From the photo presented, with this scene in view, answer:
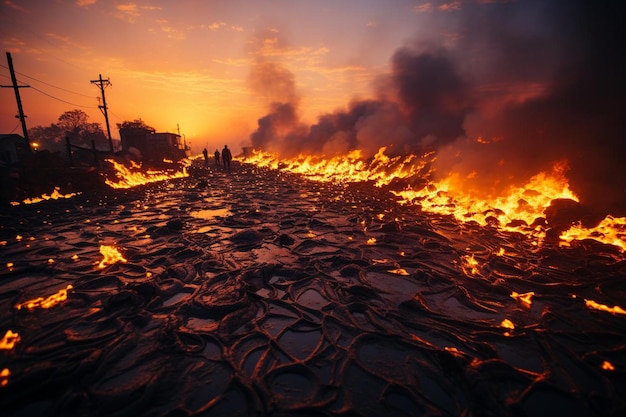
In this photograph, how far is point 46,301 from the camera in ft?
19.2

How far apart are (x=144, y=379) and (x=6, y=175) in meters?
19.6

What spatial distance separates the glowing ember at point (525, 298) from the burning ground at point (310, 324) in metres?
0.06

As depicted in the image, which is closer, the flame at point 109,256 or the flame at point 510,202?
the flame at point 109,256

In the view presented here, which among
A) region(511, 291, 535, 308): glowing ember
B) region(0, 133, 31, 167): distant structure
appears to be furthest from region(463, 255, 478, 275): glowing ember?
region(0, 133, 31, 167): distant structure

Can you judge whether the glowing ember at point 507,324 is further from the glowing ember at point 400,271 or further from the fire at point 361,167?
the fire at point 361,167

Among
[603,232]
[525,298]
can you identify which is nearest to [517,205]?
[603,232]

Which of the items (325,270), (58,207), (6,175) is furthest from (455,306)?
(6,175)

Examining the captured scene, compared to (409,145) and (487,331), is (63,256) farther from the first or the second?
(409,145)

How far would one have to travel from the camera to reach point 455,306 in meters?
5.80

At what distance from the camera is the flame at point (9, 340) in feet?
14.5

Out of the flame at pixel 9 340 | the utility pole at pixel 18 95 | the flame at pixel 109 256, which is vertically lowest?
the flame at pixel 109 256

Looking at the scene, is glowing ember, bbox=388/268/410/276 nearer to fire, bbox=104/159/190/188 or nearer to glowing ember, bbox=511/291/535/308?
glowing ember, bbox=511/291/535/308

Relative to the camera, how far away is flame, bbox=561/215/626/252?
28.7 feet

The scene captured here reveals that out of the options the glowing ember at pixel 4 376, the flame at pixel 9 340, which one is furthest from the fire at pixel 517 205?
the flame at pixel 9 340
